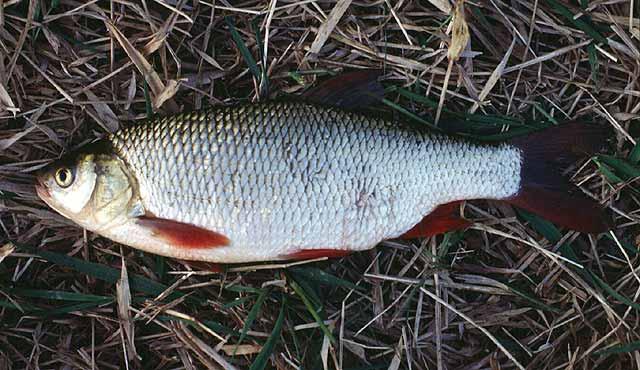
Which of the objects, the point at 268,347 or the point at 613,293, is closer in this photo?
the point at 268,347

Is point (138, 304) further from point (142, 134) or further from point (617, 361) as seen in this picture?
point (617, 361)

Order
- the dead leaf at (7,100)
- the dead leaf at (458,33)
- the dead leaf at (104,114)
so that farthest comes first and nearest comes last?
the dead leaf at (104,114) → the dead leaf at (7,100) → the dead leaf at (458,33)

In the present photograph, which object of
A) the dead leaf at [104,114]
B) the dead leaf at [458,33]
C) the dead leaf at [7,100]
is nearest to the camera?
the dead leaf at [458,33]

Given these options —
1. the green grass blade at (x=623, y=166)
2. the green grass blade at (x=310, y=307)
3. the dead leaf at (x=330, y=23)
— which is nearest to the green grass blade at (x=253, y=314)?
the green grass blade at (x=310, y=307)

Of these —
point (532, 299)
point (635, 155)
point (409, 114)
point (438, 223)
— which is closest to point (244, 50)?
point (409, 114)

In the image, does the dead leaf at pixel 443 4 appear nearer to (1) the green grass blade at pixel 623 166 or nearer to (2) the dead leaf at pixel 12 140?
(1) the green grass blade at pixel 623 166

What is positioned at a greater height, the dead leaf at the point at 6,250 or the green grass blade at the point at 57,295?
the dead leaf at the point at 6,250

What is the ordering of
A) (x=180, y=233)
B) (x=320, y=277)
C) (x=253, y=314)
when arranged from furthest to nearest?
(x=320, y=277)
(x=253, y=314)
(x=180, y=233)

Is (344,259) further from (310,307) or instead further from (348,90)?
(348,90)

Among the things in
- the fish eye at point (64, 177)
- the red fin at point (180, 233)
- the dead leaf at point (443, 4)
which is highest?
the dead leaf at point (443, 4)
